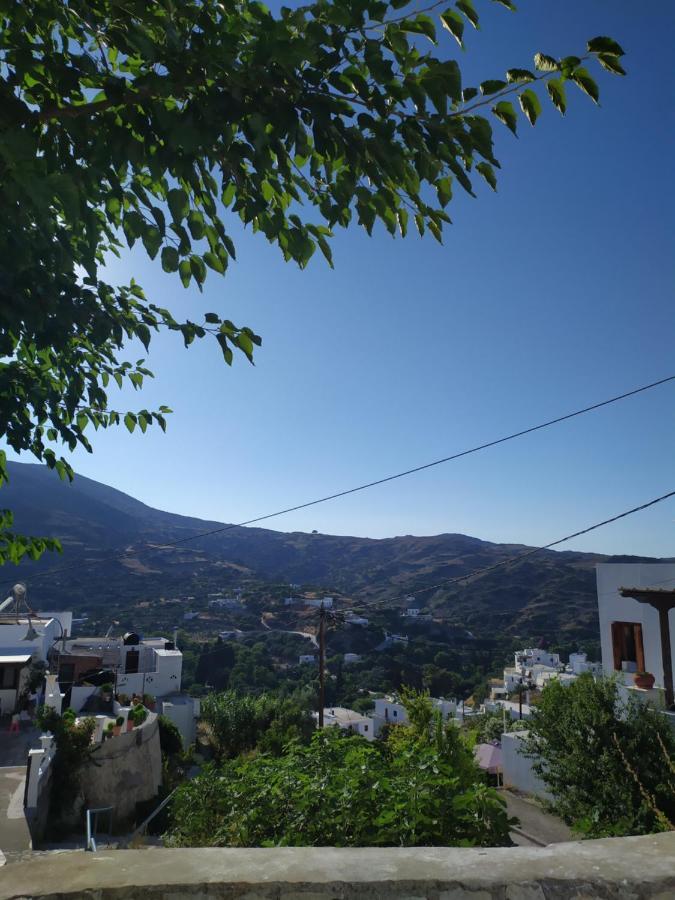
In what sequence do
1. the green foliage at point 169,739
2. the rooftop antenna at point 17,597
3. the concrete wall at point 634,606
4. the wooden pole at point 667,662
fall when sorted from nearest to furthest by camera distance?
the wooden pole at point 667,662 → the concrete wall at point 634,606 → the green foliage at point 169,739 → the rooftop antenna at point 17,597

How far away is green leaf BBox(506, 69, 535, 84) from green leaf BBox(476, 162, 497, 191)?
30cm

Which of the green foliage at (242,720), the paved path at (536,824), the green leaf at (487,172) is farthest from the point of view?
the green foliage at (242,720)

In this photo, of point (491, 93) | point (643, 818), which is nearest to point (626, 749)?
point (643, 818)

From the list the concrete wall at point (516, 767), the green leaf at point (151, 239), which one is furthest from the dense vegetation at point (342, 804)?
the concrete wall at point (516, 767)

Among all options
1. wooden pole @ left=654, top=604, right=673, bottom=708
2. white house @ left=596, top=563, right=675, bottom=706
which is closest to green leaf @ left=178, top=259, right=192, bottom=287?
wooden pole @ left=654, top=604, right=673, bottom=708

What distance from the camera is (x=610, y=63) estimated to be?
6.40ft

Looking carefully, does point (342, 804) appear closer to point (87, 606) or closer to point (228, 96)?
point (228, 96)

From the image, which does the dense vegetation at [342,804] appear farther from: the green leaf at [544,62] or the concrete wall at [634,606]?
the concrete wall at [634,606]

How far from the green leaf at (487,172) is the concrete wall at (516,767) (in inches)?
771

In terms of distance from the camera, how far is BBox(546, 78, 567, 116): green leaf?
6.49 feet

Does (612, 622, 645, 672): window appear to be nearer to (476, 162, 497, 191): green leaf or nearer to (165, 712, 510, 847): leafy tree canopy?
(165, 712, 510, 847): leafy tree canopy

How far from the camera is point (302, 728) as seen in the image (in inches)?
1071

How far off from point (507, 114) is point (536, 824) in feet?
54.6

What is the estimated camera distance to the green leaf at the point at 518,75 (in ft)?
Answer: 6.36
